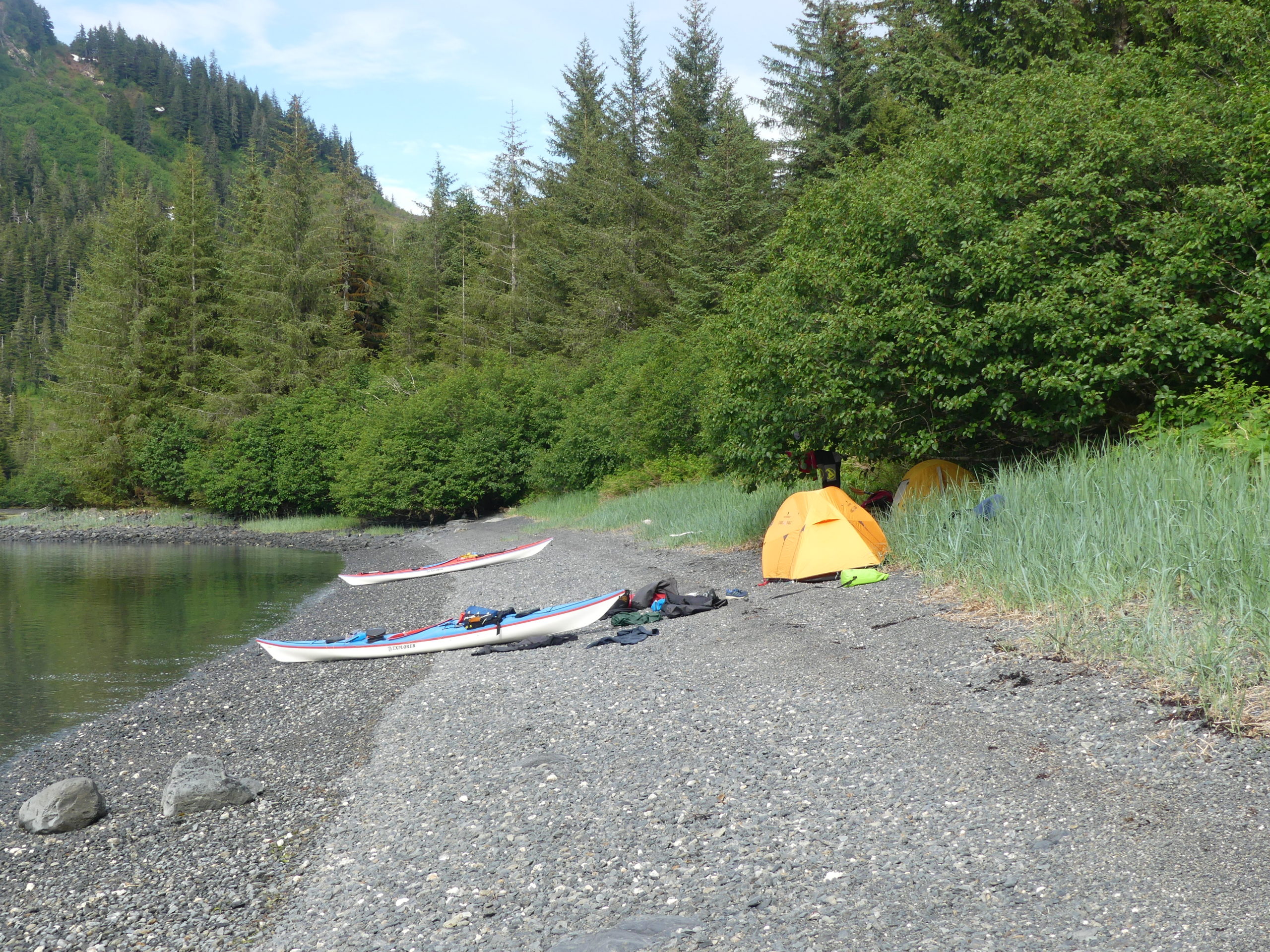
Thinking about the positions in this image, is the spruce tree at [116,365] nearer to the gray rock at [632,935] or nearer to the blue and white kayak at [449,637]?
the blue and white kayak at [449,637]

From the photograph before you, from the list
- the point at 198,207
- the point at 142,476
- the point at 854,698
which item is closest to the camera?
the point at 854,698

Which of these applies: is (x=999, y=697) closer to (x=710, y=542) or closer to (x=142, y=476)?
(x=710, y=542)

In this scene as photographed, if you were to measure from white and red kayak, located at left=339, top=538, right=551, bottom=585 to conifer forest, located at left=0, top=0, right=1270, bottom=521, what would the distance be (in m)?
5.42

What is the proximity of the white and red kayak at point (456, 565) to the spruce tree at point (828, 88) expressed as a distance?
18024 millimetres

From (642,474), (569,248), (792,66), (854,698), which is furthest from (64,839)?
(569,248)

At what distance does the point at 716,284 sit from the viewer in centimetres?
3397

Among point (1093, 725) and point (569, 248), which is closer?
point (1093, 725)

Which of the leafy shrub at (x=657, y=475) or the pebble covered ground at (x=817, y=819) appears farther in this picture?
the leafy shrub at (x=657, y=475)

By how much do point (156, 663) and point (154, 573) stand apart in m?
16.9

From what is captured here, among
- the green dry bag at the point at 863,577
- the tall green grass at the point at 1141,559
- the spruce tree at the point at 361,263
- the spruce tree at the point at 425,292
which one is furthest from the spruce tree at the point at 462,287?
the tall green grass at the point at 1141,559

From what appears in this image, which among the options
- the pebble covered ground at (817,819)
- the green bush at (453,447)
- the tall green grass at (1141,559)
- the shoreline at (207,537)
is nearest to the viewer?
the pebble covered ground at (817,819)

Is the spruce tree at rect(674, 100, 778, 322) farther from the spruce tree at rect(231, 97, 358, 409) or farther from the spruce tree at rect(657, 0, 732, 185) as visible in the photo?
the spruce tree at rect(231, 97, 358, 409)

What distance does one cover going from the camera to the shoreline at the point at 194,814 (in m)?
4.61

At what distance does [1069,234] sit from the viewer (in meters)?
11.0
